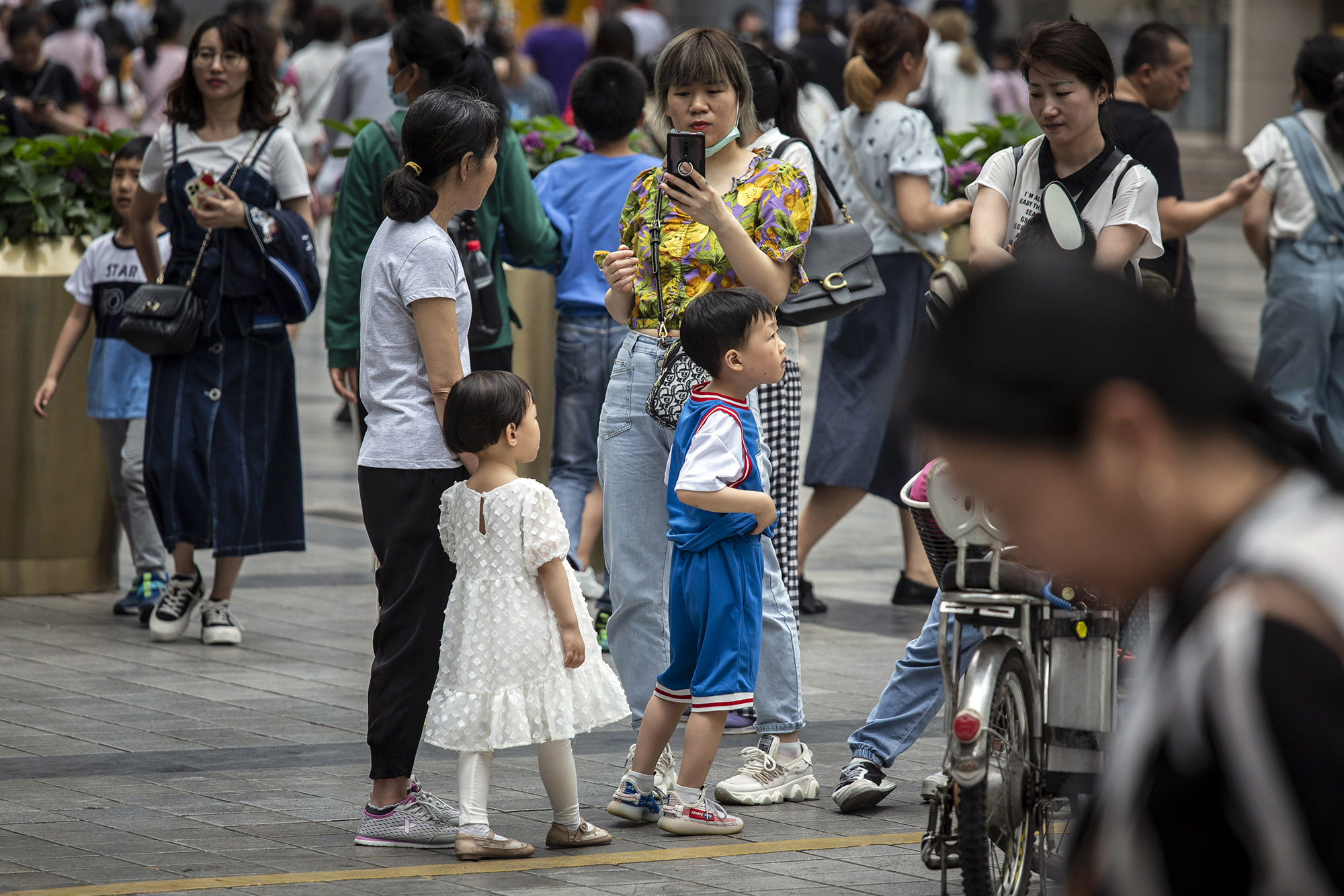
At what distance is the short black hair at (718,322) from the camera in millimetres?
4484

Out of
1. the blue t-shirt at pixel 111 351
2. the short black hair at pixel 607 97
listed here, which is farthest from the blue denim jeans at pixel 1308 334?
the blue t-shirt at pixel 111 351

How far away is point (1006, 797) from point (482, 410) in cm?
150

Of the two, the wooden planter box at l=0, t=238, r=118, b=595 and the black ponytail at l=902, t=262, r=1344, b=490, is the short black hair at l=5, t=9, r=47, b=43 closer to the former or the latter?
the wooden planter box at l=0, t=238, r=118, b=595

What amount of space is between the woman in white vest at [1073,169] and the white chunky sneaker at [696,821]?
1566mm

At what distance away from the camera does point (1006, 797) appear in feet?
12.0

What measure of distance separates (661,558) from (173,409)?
8.06 ft

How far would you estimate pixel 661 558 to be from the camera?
16.6 ft

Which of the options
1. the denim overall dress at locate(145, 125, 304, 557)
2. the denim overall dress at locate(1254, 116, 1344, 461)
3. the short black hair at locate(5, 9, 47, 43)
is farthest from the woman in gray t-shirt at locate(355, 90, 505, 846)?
the short black hair at locate(5, 9, 47, 43)

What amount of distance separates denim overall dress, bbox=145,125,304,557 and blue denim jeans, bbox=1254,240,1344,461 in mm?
4452

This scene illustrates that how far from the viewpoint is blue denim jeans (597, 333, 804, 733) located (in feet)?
16.4

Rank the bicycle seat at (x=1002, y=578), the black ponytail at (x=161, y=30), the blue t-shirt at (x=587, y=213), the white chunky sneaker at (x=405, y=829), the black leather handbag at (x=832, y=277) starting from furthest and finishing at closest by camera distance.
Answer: the black ponytail at (x=161, y=30), the blue t-shirt at (x=587, y=213), the black leather handbag at (x=832, y=277), the white chunky sneaker at (x=405, y=829), the bicycle seat at (x=1002, y=578)

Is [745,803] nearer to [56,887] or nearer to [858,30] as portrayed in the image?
[56,887]

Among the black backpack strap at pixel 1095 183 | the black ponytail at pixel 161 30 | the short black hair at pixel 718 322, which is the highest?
the black ponytail at pixel 161 30

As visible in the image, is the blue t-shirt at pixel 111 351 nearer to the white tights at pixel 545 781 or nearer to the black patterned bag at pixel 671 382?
the black patterned bag at pixel 671 382
